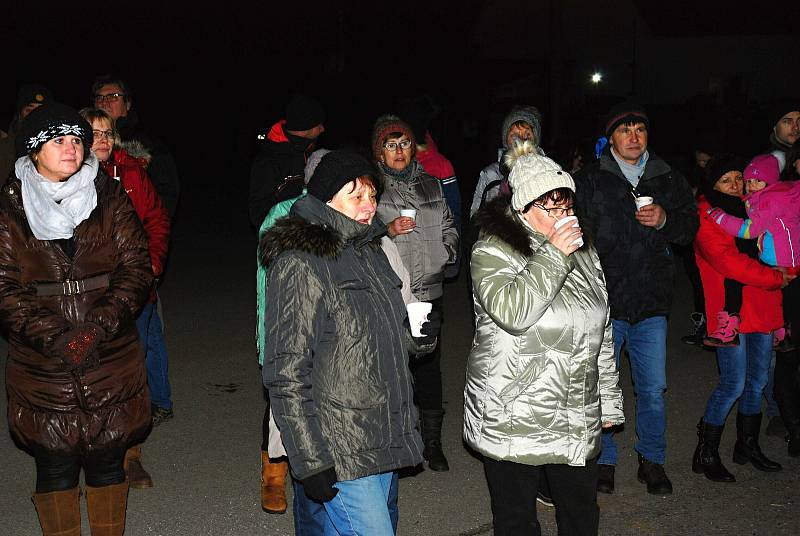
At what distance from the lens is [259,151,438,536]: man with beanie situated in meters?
3.31

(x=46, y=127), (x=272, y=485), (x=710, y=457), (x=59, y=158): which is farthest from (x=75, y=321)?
(x=710, y=457)

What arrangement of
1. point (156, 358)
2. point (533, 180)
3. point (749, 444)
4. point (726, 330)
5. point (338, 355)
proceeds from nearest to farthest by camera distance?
point (338, 355)
point (533, 180)
point (726, 330)
point (749, 444)
point (156, 358)

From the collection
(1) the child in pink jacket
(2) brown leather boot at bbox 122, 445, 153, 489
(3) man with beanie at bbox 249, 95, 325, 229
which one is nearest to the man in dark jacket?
(3) man with beanie at bbox 249, 95, 325, 229

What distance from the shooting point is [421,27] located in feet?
115

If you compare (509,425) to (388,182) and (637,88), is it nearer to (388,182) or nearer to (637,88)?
(388,182)

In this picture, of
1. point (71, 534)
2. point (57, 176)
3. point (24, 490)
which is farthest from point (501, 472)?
point (24, 490)

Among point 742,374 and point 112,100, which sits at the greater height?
point 112,100

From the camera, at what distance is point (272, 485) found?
17.1 ft

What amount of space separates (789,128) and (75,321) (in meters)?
5.40

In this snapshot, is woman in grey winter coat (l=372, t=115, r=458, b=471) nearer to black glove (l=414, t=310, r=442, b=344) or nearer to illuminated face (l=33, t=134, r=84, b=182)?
black glove (l=414, t=310, r=442, b=344)

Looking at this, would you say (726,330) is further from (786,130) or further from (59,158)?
(59,158)

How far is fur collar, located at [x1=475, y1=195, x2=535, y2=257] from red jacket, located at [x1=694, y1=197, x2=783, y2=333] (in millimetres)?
2173

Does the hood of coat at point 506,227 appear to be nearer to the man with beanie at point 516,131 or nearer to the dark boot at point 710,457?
the man with beanie at point 516,131

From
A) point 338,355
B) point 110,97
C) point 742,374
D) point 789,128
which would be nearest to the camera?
point 338,355
